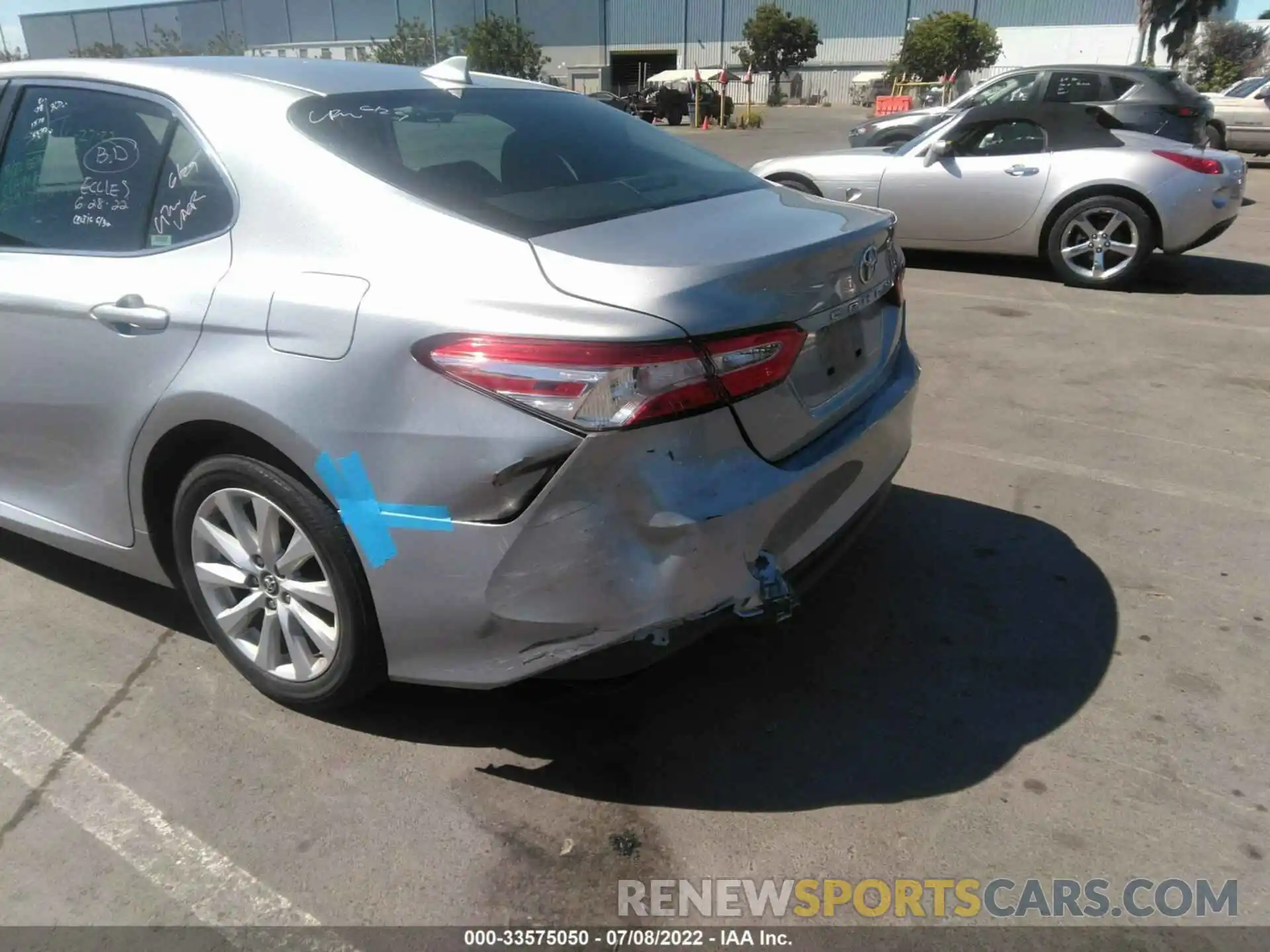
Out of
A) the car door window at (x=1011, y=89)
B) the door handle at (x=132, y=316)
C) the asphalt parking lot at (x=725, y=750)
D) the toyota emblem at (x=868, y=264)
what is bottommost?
the asphalt parking lot at (x=725, y=750)

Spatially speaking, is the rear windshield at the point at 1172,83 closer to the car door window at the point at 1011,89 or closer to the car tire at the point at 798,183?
the car door window at the point at 1011,89

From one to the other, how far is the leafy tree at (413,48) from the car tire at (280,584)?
47.8 meters

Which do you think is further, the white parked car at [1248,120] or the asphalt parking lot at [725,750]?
the white parked car at [1248,120]

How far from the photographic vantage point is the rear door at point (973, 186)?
8.04m

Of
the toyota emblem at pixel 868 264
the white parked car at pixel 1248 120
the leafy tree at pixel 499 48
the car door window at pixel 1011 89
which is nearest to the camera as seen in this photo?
the toyota emblem at pixel 868 264

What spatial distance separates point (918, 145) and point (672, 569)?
763cm

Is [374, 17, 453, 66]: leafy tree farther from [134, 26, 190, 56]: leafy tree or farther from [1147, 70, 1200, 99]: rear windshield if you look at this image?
[1147, 70, 1200, 99]: rear windshield

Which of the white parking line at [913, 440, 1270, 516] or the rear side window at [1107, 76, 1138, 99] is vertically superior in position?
the rear side window at [1107, 76, 1138, 99]

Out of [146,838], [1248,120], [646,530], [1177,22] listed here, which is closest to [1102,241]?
[646,530]

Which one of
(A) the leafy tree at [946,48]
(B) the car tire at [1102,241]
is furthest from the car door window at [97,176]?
(A) the leafy tree at [946,48]

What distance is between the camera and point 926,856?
231cm

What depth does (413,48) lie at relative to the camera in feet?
172

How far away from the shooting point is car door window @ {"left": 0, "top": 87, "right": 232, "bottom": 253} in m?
2.74

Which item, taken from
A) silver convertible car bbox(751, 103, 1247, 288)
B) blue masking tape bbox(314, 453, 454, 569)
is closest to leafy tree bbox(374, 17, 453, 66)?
silver convertible car bbox(751, 103, 1247, 288)
